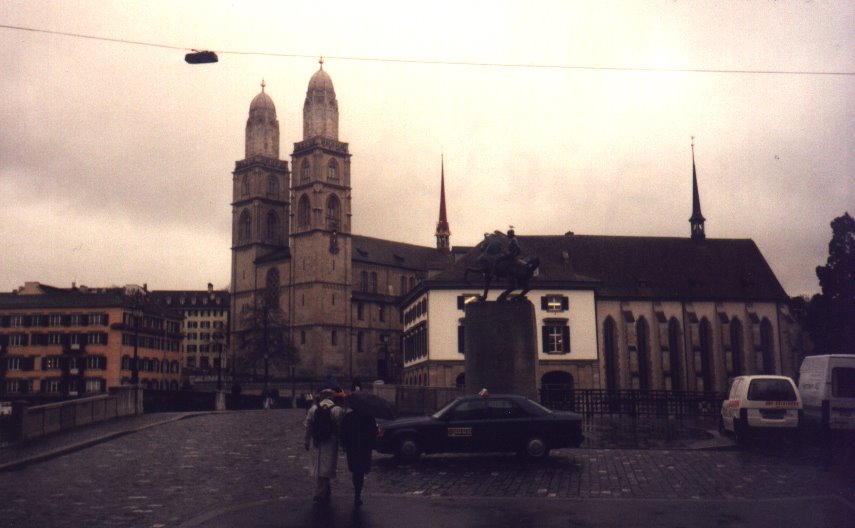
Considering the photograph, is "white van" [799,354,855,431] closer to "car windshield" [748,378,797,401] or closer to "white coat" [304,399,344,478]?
"car windshield" [748,378,797,401]

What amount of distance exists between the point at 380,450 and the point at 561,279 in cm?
4844

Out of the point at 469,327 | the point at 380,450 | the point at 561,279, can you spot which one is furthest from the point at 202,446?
the point at 561,279

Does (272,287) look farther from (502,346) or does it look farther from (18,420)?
(502,346)

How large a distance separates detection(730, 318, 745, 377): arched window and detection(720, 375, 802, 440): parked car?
185ft

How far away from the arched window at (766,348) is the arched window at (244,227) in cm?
7057

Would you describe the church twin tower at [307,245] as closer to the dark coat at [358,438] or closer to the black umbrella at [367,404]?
the black umbrella at [367,404]

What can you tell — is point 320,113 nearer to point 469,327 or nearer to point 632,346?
point 632,346

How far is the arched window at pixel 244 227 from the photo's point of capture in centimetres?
12175

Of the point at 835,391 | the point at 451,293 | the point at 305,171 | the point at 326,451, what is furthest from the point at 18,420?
the point at 305,171

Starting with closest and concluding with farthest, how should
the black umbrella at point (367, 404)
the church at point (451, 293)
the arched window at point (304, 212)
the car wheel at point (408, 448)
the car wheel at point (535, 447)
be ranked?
the black umbrella at point (367, 404), the car wheel at point (535, 447), the car wheel at point (408, 448), the church at point (451, 293), the arched window at point (304, 212)

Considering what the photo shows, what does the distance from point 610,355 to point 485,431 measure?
56.5 metres

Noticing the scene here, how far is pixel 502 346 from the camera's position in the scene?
75.6 ft

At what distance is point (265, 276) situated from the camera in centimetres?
11656

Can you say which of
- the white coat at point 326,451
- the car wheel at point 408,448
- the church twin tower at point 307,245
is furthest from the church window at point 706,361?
the white coat at point 326,451
